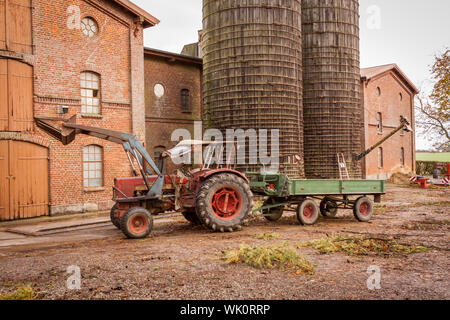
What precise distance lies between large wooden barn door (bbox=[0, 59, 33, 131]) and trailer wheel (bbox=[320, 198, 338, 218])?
9505 mm

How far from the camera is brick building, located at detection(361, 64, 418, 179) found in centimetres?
2645

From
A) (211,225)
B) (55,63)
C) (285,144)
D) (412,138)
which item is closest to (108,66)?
(55,63)

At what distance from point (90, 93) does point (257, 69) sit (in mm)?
6407

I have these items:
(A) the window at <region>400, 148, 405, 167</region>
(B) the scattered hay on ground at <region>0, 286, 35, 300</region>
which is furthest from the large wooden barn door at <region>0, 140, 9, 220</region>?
(A) the window at <region>400, 148, 405, 167</region>

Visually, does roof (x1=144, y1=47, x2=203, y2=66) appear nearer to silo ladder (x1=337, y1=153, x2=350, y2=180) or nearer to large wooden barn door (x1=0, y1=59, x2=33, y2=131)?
large wooden barn door (x1=0, y1=59, x2=33, y2=131)

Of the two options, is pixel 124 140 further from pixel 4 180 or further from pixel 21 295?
pixel 4 180

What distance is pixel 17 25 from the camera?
1283 centimetres

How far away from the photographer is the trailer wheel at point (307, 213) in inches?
387

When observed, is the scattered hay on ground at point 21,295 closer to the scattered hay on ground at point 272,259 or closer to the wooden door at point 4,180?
the scattered hay on ground at point 272,259

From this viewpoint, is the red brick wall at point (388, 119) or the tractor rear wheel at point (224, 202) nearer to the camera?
the tractor rear wheel at point (224, 202)

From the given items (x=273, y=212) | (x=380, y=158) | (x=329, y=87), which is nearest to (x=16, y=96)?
(x=273, y=212)

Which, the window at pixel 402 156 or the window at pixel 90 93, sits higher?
the window at pixel 90 93

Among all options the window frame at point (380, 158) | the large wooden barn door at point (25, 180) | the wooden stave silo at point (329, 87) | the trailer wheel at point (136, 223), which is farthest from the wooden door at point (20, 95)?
the window frame at point (380, 158)

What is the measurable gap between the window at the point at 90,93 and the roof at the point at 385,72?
677 inches
